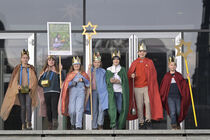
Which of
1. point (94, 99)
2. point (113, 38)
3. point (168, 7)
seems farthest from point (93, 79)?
point (168, 7)

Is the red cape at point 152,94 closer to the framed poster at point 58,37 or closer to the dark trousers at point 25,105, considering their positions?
the framed poster at point 58,37

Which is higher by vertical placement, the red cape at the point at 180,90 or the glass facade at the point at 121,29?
the glass facade at the point at 121,29

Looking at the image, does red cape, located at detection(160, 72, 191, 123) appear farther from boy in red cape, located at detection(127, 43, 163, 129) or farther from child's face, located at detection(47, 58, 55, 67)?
child's face, located at detection(47, 58, 55, 67)

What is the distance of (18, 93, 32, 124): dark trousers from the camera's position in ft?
36.3

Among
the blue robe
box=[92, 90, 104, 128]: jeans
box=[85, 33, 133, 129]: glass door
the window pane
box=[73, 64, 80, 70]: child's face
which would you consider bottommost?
box=[92, 90, 104, 128]: jeans

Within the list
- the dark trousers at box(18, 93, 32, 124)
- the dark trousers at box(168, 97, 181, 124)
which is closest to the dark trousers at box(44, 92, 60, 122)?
the dark trousers at box(18, 93, 32, 124)

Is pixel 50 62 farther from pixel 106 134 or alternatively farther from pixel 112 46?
pixel 112 46

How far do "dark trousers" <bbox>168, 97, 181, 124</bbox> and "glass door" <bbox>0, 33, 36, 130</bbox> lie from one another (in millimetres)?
3626

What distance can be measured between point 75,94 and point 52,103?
562 mm

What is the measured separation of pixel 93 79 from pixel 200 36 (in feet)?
11.3

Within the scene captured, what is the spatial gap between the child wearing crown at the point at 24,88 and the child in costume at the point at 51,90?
0.74 ft

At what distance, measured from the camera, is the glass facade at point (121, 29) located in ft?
43.4

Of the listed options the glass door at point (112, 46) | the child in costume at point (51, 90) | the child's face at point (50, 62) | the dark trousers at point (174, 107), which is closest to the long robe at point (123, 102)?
the dark trousers at point (174, 107)

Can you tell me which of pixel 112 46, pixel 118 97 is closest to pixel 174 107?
pixel 118 97
